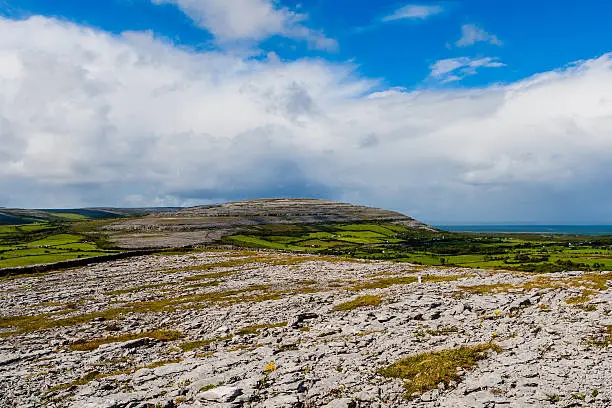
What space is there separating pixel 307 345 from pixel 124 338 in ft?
50.2

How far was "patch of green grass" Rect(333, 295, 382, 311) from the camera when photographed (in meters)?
35.8

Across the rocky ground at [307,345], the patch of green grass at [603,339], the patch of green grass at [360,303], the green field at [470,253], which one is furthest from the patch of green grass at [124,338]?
the green field at [470,253]

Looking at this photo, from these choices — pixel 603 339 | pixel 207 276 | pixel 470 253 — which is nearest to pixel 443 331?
pixel 603 339

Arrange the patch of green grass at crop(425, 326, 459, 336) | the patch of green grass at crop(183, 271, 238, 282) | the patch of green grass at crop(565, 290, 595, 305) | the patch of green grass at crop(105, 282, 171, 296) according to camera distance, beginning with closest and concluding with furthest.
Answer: the patch of green grass at crop(425, 326, 459, 336) → the patch of green grass at crop(565, 290, 595, 305) → the patch of green grass at crop(105, 282, 171, 296) → the patch of green grass at crop(183, 271, 238, 282)

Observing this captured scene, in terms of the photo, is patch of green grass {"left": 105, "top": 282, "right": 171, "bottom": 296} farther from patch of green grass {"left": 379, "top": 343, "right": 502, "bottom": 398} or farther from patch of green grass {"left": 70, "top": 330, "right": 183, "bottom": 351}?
patch of green grass {"left": 379, "top": 343, "right": 502, "bottom": 398}

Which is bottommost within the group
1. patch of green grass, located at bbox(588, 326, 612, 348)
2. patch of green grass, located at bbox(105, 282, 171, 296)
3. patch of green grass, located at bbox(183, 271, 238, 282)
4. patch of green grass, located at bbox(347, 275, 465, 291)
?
patch of green grass, located at bbox(105, 282, 171, 296)

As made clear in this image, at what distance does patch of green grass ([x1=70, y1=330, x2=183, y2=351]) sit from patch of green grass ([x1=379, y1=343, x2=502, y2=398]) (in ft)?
57.9

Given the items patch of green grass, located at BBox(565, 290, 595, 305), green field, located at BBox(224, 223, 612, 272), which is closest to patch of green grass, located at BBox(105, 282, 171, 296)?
patch of green grass, located at BBox(565, 290, 595, 305)

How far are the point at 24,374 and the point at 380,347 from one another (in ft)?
68.8

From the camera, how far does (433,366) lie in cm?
2016

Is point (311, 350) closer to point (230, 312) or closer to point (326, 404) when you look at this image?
point (326, 404)

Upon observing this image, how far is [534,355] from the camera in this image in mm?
20875

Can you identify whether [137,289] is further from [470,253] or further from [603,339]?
[470,253]

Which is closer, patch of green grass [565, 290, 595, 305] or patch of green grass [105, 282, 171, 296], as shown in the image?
patch of green grass [565, 290, 595, 305]
